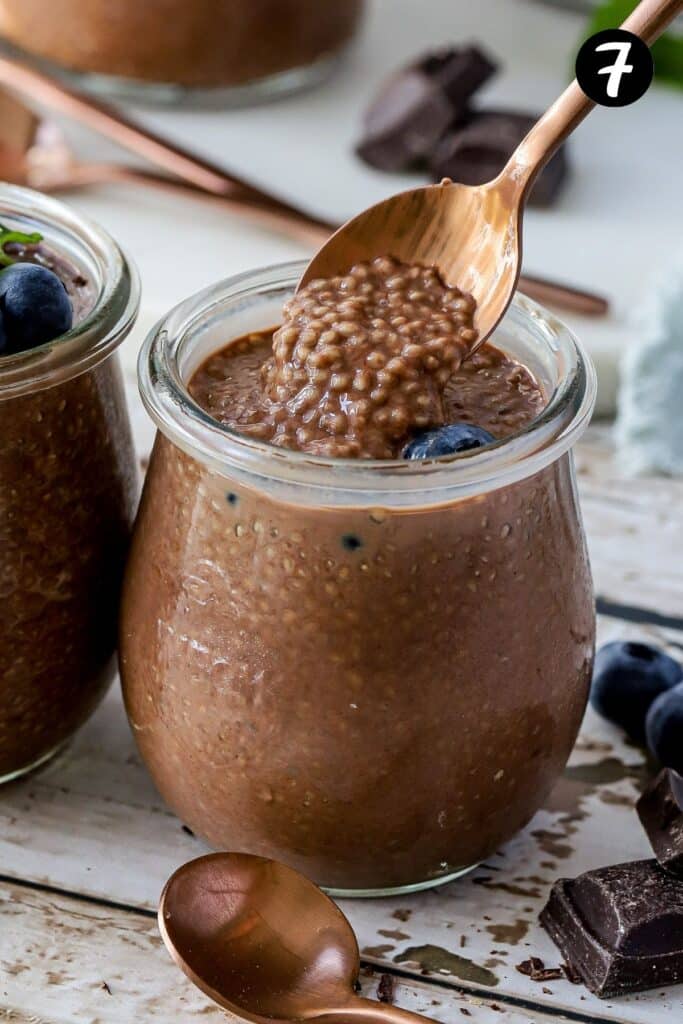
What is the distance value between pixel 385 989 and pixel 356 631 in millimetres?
276

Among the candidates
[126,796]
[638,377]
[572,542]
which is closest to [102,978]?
[126,796]

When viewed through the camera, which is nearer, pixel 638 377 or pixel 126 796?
pixel 126 796

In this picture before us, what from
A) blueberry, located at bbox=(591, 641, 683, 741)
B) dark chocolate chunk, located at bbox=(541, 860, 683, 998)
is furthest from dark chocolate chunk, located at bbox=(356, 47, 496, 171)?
dark chocolate chunk, located at bbox=(541, 860, 683, 998)

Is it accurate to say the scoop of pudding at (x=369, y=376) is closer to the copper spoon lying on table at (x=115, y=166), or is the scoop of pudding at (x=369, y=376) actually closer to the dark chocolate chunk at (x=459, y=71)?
the copper spoon lying on table at (x=115, y=166)

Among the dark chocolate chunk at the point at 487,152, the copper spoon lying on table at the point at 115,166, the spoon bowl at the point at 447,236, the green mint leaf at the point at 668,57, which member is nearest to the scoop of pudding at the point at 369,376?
the spoon bowl at the point at 447,236

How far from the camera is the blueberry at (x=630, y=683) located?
1.32m

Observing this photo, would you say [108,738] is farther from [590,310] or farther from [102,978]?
[590,310]

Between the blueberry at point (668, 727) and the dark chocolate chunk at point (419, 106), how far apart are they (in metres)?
1.24

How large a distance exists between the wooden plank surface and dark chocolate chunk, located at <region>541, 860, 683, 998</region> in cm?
2

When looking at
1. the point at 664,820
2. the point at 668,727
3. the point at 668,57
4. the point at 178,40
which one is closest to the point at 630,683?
the point at 668,727

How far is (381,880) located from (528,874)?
139 mm

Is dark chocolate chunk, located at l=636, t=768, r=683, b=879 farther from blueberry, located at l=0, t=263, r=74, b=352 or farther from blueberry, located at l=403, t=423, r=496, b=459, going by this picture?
Result: blueberry, located at l=0, t=263, r=74, b=352

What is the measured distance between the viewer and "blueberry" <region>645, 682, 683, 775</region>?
1255mm

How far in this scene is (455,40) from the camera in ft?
9.09
